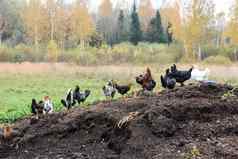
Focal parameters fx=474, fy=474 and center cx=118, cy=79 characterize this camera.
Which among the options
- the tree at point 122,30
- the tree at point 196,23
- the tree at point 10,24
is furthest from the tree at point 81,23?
the tree at point 10,24

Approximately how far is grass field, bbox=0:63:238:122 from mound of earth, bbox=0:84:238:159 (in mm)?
6550

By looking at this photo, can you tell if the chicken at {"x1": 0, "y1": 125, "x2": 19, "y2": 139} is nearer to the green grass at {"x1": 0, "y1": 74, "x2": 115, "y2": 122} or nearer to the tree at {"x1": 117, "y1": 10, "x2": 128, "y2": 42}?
the green grass at {"x1": 0, "y1": 74, "x2": 115, "y2": 122}

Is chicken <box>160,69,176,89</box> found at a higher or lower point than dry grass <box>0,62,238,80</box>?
higher

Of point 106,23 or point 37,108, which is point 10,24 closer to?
point 106,23

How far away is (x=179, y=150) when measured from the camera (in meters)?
4.90

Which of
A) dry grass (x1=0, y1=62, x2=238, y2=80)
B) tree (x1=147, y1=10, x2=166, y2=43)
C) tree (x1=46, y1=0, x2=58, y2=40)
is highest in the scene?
tree (x1=46, y1=0, x2=58, y2=40)

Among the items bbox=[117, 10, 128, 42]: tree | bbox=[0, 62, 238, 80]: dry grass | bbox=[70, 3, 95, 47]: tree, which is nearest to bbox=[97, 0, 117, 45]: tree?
bbox=[117, 10, 128, 42]: tree

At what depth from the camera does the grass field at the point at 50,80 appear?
51.5 ft

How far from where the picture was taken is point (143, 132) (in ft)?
17.7

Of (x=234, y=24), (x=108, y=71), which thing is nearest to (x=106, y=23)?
(x=234, y=24)

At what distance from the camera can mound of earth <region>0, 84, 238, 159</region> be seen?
16.4 ft

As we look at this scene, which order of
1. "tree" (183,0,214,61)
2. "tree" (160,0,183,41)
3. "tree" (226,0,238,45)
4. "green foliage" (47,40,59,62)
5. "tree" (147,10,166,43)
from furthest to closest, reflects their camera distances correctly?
"tree" (147,10,166,43)
"tree" (160,0,183,41)
"tree" (183,0,214,61)
"green foliage" (47,40,59,62)
"tree" (226,0,238,45)

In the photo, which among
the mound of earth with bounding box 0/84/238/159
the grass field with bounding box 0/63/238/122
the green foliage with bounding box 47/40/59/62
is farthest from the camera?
the green foliage with bounding box 47/40/59/62

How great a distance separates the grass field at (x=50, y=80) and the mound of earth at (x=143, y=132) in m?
6.55
